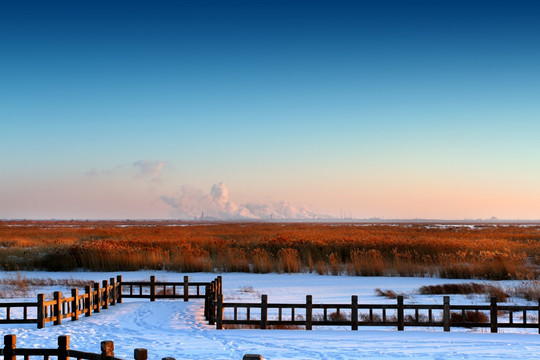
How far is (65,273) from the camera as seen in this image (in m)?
29.3

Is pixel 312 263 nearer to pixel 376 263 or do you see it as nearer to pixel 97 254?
pixel 376 263

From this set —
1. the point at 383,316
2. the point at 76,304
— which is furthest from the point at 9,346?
the point at 383,316

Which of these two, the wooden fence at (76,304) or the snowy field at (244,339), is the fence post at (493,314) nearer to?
the snowy field at (244,339)

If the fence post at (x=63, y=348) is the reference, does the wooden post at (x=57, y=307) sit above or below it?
below

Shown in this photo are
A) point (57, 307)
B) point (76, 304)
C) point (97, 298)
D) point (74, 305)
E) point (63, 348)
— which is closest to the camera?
point (63, 348)

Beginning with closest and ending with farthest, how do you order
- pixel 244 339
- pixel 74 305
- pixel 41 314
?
pixel 244 339, pixel 41 314, pixel 74 305

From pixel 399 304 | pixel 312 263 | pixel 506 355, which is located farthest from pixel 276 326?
pixel 312 263

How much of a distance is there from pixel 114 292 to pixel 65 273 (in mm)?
12781

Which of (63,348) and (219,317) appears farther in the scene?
(219,317)

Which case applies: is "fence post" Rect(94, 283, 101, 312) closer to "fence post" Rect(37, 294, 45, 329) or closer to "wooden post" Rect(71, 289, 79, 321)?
"wooden post" Rect(71, 289, 79, 321)

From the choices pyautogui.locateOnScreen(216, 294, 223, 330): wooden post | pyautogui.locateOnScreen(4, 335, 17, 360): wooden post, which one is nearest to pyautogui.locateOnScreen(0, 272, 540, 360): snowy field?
pyautogui.locateOnScreen(216, 294, 223, 330): wooden post

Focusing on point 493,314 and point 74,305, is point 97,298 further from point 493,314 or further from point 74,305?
point 493,314

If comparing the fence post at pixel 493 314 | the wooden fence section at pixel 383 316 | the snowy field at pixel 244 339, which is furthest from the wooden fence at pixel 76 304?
the fence post at pixel 493 314

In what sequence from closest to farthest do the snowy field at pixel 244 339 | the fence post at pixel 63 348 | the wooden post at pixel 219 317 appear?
the fence post at pixel 63 348, the snowy field at pixel 244 339, the wooden post at pixel 219 317
